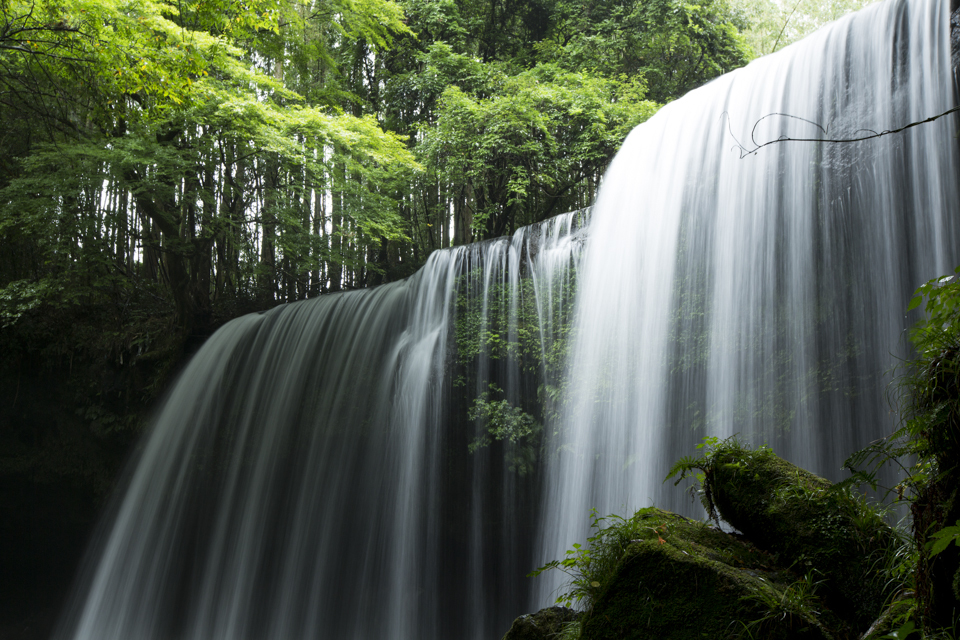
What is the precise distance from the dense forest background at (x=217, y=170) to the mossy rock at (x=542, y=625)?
24.4 ft

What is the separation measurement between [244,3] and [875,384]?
26.0ft

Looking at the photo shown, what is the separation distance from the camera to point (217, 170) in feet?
40.3

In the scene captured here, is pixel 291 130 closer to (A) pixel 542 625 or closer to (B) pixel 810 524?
(A) pixel 542 625

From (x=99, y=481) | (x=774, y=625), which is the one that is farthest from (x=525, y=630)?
(x=99, y=481)

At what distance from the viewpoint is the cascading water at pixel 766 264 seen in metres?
4.75

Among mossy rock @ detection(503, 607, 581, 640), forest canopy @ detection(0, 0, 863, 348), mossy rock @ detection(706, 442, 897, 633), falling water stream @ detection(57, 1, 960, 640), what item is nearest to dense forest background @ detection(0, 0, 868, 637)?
forest canopy @ detection(0, 0, 863, 348)

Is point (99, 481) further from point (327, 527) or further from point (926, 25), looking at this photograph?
point (926, 25)

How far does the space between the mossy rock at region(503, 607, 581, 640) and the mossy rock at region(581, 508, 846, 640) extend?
679 mm

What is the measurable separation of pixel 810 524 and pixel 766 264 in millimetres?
3598

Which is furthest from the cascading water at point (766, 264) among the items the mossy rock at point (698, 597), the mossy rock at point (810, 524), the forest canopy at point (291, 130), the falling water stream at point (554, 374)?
the forest canopy at point (291, 130)

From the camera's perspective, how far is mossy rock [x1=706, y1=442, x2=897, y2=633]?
90.4 inches

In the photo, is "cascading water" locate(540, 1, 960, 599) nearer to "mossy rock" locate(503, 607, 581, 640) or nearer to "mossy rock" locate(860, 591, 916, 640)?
"mossy rock" locate(503, 607, 581, 640)

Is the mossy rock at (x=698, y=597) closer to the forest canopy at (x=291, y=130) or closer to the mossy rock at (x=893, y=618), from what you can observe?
the mossy rock at (x=893, y=618)

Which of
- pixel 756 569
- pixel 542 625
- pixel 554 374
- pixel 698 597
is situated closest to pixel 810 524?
pixel 756 569
